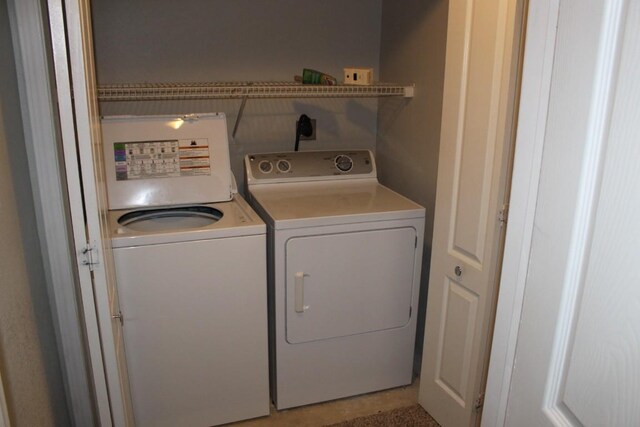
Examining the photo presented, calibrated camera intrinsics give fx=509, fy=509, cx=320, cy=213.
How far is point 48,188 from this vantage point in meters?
1.41

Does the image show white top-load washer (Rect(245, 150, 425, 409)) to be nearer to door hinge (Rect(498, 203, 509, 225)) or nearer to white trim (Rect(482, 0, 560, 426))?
door hinge (Rect(498, 203, 509, 225))

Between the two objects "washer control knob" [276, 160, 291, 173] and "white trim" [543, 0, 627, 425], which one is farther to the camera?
"washer control knob" [276, 160, 291, 173]

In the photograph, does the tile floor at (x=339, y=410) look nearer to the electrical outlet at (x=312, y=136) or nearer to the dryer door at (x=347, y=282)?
the dryer door at (x=347, y=282)

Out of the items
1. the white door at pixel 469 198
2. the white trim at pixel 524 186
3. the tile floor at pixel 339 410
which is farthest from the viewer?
the tile floor at pixel 339 410

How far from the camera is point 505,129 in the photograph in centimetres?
170

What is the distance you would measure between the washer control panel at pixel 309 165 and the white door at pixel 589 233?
1.89m

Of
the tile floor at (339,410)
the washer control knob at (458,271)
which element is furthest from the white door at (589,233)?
the tile floor at (339,410)

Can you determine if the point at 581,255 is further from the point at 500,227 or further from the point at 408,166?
the point at 408,166

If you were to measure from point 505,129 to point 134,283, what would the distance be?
146cm

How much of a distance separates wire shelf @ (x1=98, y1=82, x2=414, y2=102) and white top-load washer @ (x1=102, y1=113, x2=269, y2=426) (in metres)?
0.12

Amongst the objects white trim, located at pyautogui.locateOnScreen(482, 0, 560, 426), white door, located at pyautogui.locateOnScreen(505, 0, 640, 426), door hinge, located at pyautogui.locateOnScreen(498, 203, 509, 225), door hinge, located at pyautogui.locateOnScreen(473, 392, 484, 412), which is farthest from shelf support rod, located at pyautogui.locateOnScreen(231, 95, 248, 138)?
white door, located at pyautogui.locateOnScreen(505, 0, 640, 426)

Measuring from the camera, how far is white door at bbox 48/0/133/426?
117cm

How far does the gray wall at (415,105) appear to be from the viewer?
242 cm

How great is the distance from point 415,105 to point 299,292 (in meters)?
1.14
